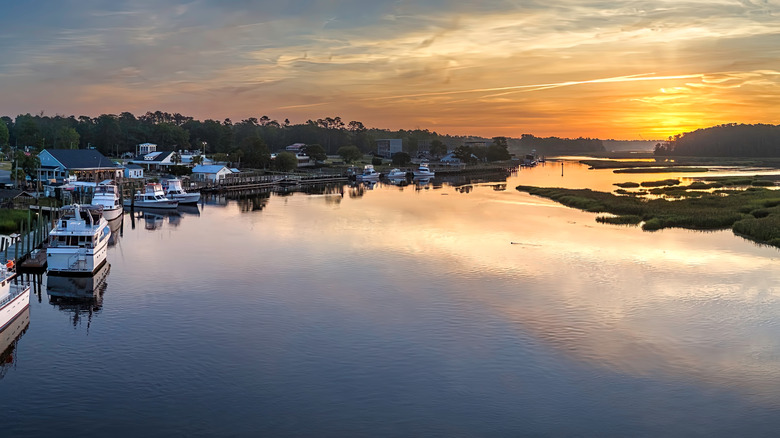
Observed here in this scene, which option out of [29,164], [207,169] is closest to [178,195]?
[29,164]

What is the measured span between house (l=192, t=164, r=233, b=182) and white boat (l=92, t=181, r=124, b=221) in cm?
4741

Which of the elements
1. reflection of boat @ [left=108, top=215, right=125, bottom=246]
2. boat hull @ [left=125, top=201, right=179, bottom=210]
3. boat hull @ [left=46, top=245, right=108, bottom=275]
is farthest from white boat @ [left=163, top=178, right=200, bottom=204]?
boat hull @ [left=46, top=245, right=108, bottom=275]

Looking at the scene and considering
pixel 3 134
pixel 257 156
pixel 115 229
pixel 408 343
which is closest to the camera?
pixel 408 343

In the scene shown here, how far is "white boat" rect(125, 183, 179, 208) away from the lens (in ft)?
302

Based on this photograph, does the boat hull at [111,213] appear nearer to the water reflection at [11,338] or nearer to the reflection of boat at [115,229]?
the reflection of boat at [115,229]

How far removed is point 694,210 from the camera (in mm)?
78188

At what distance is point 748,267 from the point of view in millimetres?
49344

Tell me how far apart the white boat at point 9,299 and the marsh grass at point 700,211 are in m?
58.0

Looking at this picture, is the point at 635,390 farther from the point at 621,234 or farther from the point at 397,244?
the point at 621,234

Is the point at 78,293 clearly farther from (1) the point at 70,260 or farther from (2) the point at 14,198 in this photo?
(2) the point at 14,198

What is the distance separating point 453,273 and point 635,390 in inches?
873

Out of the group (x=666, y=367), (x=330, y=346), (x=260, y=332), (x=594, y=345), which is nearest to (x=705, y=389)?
(x=666, y=367)

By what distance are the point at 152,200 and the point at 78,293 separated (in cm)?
5381

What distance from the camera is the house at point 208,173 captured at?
12793 cm
